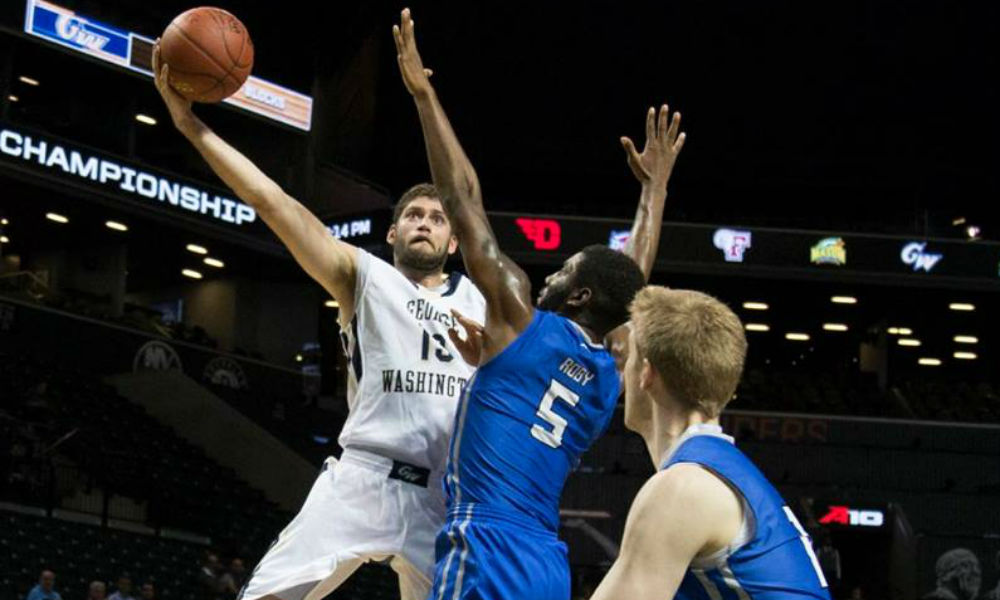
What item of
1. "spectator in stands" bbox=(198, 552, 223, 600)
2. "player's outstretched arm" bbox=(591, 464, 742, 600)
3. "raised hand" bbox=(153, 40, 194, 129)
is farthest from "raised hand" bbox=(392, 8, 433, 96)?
"spectator in stands" bbox=(198, 552, 223, 600)

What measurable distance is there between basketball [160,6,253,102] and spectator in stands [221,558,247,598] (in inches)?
495

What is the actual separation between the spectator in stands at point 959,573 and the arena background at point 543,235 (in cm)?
7

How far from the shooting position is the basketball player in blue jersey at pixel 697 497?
3396 mm

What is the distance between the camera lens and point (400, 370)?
5.82m

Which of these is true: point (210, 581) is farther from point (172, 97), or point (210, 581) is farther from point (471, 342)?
point (471, 342)

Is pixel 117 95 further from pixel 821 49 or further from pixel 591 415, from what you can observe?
pixel 591 415

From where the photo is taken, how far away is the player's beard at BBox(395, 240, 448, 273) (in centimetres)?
611

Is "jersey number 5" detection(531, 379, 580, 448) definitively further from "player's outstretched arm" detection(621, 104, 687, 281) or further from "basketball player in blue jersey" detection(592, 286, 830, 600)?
"player's outstretched arm" detection(621, 104, 687, 281)

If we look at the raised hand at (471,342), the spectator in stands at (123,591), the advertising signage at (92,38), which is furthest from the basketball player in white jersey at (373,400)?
the advertising signage at (92,38)

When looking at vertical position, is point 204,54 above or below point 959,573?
above

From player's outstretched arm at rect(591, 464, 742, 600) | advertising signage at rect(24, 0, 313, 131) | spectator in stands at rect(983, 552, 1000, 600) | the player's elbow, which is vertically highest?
advertising signage at rect(24, 0, 313, 131)

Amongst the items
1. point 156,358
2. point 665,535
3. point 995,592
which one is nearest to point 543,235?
point 156,358

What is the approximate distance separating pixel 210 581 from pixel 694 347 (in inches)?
605

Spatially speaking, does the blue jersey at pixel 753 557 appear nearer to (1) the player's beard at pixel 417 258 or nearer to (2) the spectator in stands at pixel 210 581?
(1) the player's beard at pixel 417 258
